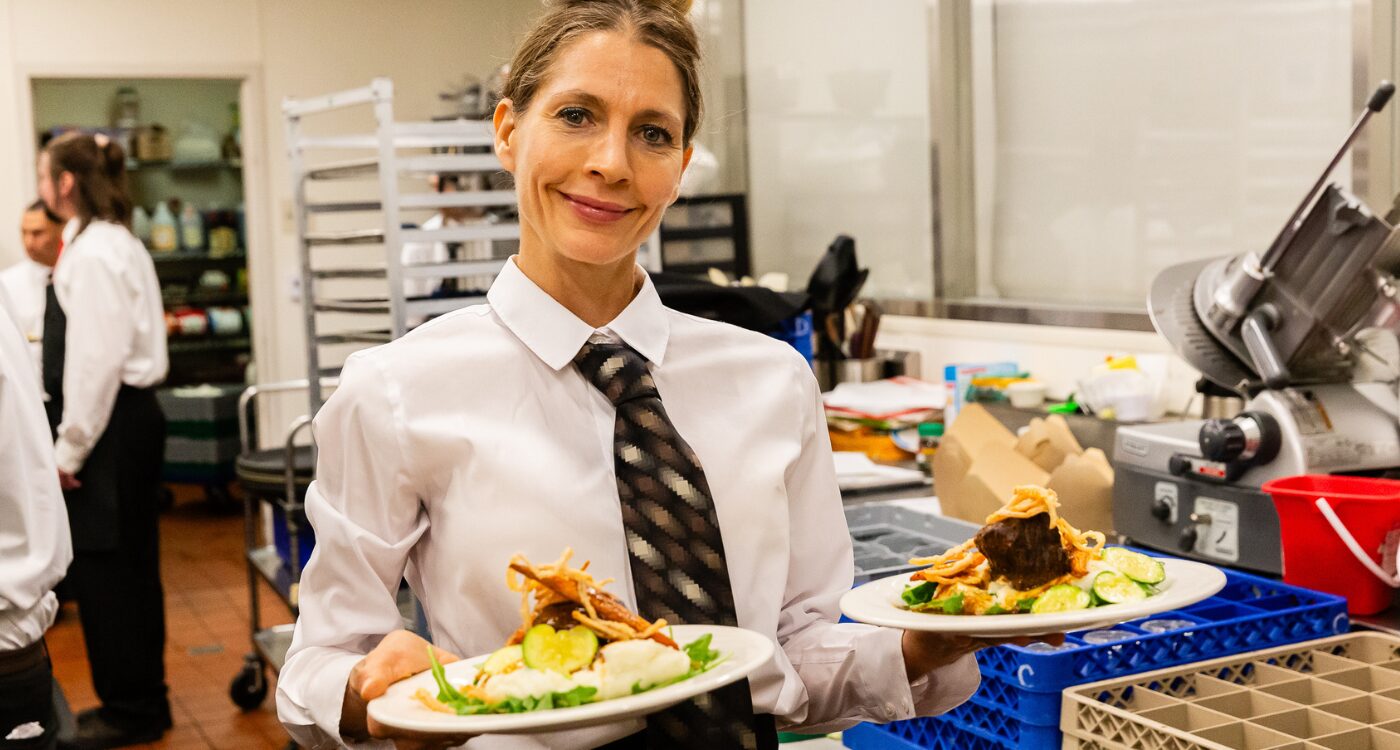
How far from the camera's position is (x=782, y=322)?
3215 millimetres

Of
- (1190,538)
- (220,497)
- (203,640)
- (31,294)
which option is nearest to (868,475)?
(1190,538)

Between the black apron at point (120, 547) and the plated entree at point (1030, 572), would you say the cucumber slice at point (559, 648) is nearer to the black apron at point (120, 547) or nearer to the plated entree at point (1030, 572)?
the plated entree at point (1030, 572)

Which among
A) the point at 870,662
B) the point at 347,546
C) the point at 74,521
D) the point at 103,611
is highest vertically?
the point at 347,546

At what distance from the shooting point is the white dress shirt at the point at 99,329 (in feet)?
13.6

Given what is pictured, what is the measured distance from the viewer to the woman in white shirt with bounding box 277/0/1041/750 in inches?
48.8

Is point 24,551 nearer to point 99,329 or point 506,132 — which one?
point 506,132

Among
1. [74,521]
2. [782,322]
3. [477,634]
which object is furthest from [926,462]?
[74,521]

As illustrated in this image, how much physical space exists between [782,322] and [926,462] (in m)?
0.55

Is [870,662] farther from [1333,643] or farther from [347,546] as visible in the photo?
[1333,643]

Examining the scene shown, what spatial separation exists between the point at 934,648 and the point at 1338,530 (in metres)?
0.89

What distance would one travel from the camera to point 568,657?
108 centimetres

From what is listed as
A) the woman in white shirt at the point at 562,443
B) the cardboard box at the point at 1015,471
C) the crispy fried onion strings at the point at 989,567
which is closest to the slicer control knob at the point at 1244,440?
the cardboard box at the point at 1015,471

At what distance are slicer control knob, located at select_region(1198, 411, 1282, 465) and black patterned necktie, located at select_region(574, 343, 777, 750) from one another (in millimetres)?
1181

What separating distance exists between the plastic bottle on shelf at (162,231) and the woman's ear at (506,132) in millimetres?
8142
